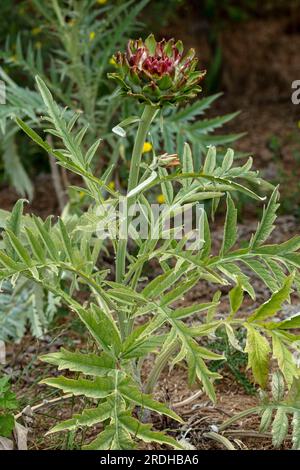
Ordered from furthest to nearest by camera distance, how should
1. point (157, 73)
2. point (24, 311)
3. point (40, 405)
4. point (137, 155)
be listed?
point (24, 311), point (40, 405), point (137, 155), point (157, 73)

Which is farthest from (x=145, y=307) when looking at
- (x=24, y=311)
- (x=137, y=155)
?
(x=24, y=311)

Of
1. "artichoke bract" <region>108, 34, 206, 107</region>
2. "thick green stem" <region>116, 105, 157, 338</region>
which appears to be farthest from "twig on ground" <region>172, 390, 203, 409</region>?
"artichoke bract" <region>108, 34, 206, 107</region>

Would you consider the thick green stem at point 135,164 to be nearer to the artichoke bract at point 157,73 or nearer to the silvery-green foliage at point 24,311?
the artichoke bract at point 157,73

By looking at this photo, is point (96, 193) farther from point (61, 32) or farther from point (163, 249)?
point (61, 32)

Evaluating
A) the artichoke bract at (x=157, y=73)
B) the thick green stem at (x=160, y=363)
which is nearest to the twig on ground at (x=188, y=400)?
the thick green stem at (x=160, y=363)

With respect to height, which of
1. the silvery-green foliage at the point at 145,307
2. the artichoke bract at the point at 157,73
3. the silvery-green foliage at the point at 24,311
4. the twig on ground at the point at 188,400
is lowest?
the twig on ground at the point at 188,400

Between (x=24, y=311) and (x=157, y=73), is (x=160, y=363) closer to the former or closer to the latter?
(x=157, y=73)

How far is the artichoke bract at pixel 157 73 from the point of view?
1.60 m

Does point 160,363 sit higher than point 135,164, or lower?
lower

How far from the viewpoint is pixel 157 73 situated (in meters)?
1.60

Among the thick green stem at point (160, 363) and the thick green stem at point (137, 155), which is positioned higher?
the thick green stem at point (137, 155)

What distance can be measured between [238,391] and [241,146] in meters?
1.75

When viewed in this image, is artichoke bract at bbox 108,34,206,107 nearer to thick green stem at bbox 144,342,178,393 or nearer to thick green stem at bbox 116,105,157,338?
thick green stem at bbox 116,105,157,338
